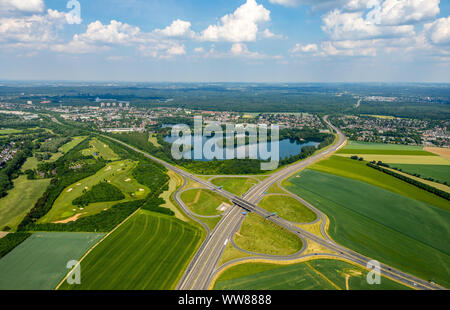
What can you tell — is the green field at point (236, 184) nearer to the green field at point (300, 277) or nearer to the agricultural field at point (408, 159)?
the green field at point (300, 277)

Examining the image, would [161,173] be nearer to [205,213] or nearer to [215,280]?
[205,213]

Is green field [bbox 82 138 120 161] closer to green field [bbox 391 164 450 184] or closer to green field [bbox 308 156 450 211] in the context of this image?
green field [bbox 308 156 450 211]

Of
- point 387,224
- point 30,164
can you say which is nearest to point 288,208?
point 387,224

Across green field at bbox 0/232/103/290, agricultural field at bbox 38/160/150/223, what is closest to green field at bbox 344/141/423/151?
agricultural field at bbox 38/160/150/223

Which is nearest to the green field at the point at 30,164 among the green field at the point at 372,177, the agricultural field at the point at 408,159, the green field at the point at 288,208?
the green field at the point at 288,208

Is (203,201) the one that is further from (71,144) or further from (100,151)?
(71,144)
